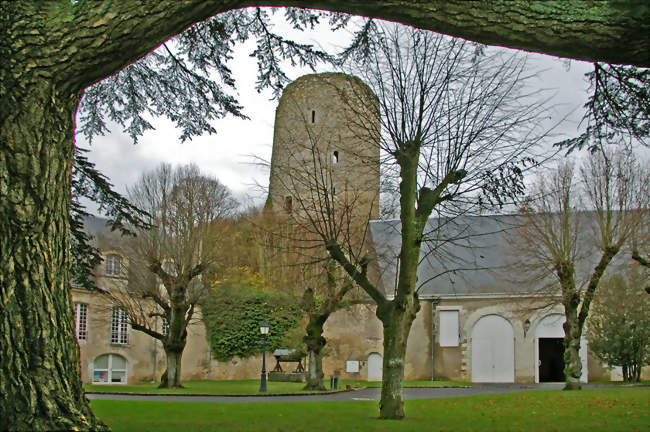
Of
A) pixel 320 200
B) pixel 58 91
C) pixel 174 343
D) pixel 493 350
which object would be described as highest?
pixel 320 200

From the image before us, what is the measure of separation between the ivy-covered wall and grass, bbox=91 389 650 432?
15616mm

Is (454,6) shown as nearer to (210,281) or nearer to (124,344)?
(210,281)

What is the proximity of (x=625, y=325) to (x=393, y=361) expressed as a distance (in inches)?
651

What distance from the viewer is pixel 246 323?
29.1 meters

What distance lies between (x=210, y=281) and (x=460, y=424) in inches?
675

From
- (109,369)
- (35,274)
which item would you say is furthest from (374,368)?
(35,274)

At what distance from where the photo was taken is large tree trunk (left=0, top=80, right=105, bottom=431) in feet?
11.3

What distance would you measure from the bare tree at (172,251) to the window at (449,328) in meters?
12.1

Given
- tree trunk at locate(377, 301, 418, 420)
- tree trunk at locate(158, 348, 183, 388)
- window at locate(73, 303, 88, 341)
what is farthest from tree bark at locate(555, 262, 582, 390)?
window at locate(73, 303, 88, 341)

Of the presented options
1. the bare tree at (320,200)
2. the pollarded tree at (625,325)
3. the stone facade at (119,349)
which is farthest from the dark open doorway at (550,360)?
the stone facade at (119,349)

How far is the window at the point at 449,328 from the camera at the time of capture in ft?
95.9

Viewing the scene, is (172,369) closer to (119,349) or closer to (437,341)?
(119,349)

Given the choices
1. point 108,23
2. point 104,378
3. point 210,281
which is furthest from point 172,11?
point 104,378

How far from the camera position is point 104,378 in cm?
2742
